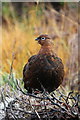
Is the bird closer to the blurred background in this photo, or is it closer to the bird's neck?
the bird's neck

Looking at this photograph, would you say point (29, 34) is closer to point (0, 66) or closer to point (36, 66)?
point (0, 66)

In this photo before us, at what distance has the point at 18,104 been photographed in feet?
11.4

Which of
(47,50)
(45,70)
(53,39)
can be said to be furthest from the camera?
(53,39)

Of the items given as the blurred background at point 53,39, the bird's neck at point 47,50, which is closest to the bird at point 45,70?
the bird's neck at point 47,50

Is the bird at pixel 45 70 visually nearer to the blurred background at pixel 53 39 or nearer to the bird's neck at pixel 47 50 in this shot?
the bird's neck at pixel 47 50

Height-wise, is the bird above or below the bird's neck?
below

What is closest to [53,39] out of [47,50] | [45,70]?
[47,50]

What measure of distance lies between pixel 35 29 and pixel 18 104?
3648 millimetres

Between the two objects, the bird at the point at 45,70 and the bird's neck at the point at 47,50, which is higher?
the bird's neck at the point at 47,50

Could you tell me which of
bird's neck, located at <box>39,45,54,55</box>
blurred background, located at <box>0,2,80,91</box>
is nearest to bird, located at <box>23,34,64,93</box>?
bird's neck, located at <box>39,45,54,55</box>

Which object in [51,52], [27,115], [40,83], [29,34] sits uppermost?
[29,34]

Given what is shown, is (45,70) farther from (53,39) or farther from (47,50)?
(53,39)

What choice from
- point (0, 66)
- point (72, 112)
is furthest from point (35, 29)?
point (72, 112)

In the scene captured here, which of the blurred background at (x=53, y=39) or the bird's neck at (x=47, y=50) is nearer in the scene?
the bird's neck at (x=47, y=50)
